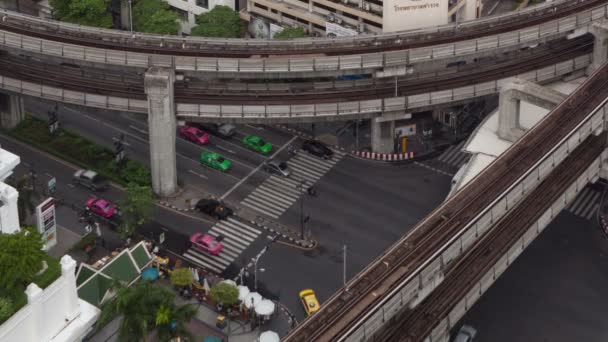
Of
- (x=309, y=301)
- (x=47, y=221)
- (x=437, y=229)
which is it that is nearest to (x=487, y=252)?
(x=437, y=229)

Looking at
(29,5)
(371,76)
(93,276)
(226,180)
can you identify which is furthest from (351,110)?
(29,5)

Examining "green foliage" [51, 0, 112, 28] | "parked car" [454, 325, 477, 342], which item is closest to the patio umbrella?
"parked car" [454, 325, 477, 342]

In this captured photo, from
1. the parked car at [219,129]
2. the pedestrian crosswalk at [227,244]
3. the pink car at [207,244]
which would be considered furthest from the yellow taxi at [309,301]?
the parked car at [219,129]

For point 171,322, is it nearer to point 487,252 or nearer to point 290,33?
point 487,252

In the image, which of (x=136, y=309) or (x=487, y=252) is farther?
(x=487, y=252)

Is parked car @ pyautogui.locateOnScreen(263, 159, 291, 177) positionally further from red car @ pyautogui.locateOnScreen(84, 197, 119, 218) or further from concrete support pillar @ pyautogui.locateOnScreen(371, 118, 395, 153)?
red car @ pyautogui.locateOnScreen(84, 197, 119, 218)

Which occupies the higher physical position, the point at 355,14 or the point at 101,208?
the point at 355,14

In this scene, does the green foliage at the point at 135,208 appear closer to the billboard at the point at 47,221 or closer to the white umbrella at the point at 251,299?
the billboard at the point at 47,221
